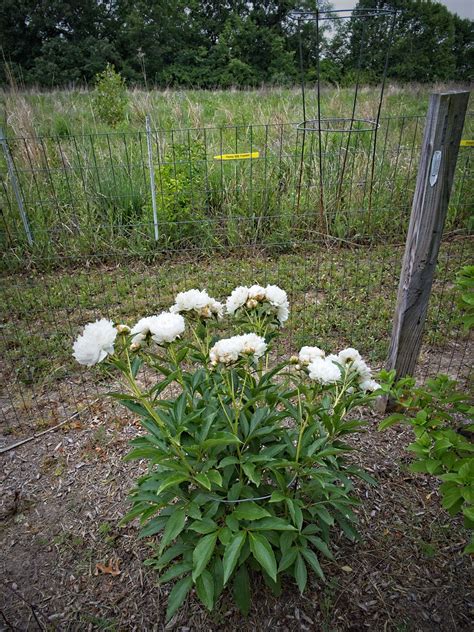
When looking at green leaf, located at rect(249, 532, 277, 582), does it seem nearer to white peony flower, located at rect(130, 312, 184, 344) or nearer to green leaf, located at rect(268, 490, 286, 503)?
green leaf, located at rect(268, 490, 286, 503)

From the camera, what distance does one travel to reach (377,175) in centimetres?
460

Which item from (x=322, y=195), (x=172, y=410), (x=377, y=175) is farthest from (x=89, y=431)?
(x=377, y=175)

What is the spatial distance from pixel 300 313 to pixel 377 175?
2.10 m

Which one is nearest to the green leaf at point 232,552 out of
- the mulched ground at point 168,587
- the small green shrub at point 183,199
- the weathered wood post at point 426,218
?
the mulched ground at point 168,587

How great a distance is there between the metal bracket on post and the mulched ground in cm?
49

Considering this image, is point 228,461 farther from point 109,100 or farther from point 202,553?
point 109,100

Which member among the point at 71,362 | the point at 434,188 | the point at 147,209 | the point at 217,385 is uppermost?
the point at 434,188

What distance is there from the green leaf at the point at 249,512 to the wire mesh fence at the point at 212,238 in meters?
1.67

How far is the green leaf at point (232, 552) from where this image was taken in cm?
113

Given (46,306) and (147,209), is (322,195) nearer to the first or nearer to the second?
(147,209)

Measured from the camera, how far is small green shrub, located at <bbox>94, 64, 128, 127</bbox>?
6.07m

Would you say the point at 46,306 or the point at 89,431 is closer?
the point at 89,431

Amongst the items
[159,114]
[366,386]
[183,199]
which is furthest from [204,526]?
[159,114]

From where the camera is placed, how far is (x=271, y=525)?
124cm
